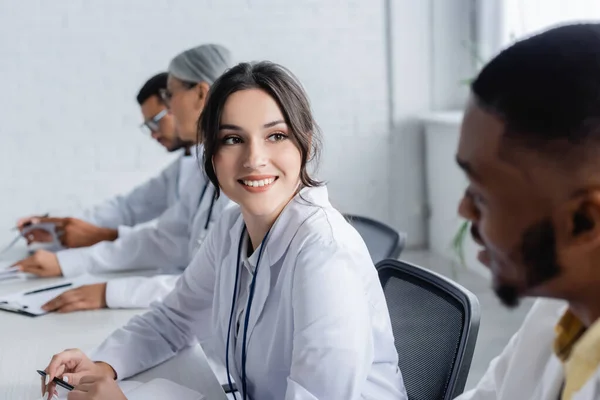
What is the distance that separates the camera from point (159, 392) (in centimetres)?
114

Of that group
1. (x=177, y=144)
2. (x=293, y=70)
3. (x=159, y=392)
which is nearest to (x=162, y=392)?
(x=159, y=392)

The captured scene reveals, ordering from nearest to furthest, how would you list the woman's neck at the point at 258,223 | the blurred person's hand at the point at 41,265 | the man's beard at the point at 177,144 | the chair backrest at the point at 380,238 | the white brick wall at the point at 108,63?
the woman's neck at the point at 258,223 → the chair backrest at the point at 380,238 → the blurred person's hand at the point at 41,265 → the man's beard at the point at 177,144 → the white brick wall at the point at 108,63

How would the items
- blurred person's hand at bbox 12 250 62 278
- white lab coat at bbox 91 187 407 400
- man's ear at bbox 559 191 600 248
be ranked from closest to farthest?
1. man's ear at bbox 559 191 600 248
2. white lab coat at bbox 91 187 407 400
3. blurred person's hand at bbox 12 250 62 278

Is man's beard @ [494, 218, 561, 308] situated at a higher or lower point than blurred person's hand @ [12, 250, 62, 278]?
higher

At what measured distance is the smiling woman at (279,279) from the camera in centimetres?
104

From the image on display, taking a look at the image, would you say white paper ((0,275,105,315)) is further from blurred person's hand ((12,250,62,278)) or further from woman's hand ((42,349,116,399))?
woman's hand ((42,349,116,399))

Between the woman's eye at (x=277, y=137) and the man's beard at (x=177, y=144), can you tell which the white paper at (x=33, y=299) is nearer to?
the man's beard at (x=177, y=144)

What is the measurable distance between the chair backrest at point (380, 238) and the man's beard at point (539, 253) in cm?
97

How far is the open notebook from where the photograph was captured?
1.12 m

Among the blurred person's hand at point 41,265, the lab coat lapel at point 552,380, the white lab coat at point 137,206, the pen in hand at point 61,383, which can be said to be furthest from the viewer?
the white lab coat at point 137,206

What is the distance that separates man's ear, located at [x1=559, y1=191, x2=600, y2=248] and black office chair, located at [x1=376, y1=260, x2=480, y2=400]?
0.58 metres

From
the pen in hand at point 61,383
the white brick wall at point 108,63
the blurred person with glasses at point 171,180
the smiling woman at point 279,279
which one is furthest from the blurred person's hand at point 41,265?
the white brick wall at point 108,63

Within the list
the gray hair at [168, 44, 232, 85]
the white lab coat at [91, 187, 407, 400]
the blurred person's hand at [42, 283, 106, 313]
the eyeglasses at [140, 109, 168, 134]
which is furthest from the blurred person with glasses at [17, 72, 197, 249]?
the white lab coat at [91, 187, 407, 400]

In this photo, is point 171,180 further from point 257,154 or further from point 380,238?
point 257,154
